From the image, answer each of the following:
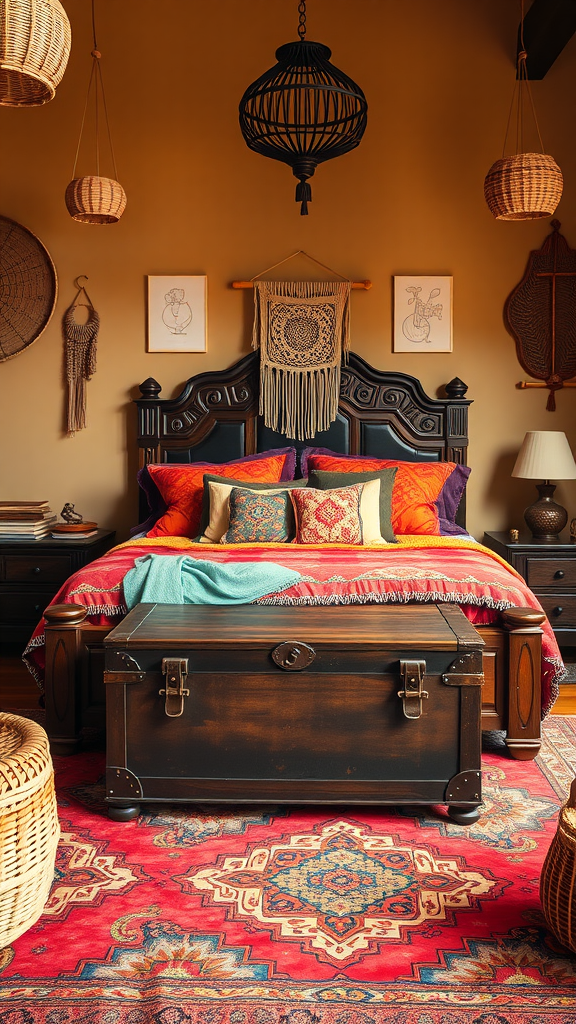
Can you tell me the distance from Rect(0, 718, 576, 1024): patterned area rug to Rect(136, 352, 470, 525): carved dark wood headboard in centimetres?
230

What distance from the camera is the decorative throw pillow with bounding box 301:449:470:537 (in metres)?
4.22

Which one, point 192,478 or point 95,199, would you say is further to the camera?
point 192,478

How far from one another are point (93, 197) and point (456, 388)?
205 cm

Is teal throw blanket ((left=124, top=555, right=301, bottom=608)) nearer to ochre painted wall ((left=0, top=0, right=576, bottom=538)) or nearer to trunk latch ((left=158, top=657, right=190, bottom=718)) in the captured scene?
trunk latch ((left=158, top=657, right=190, bottom=718))

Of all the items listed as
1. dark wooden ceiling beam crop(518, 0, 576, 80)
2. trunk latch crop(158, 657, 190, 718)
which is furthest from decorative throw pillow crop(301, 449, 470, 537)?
dark wooden ceiling beam crop(518, 0, 576, 80)

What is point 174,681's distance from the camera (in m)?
2.57

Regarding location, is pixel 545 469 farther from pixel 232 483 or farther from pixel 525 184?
pixel 232 483

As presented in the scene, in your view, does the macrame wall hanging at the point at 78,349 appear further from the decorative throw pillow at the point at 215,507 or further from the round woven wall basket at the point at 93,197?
the decorative throw pillow at the point at 215,507

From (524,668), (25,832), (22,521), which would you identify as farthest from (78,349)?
(25,832)

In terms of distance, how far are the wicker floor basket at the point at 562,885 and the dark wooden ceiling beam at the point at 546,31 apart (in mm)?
3568

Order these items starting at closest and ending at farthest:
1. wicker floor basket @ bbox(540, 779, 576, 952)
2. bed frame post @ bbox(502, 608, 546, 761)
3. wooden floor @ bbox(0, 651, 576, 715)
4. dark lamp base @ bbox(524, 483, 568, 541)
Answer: wicker floor basket @ bbox(540, 779, 576, 952) < bed frame post @ bbox(502, 608, 546, 761) < wooden floor @ bbox(0, 651, 576, 715) < dark lamp base @ bbox(524, 483, 568, 541)

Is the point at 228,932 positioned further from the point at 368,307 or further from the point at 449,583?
the point at 368,307

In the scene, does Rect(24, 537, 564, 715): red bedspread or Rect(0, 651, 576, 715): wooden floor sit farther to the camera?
Rect(0, 651, 576, 715): wooden floor

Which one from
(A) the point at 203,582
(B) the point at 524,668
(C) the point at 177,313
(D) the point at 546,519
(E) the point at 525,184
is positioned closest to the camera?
(B) the point at 524,668
